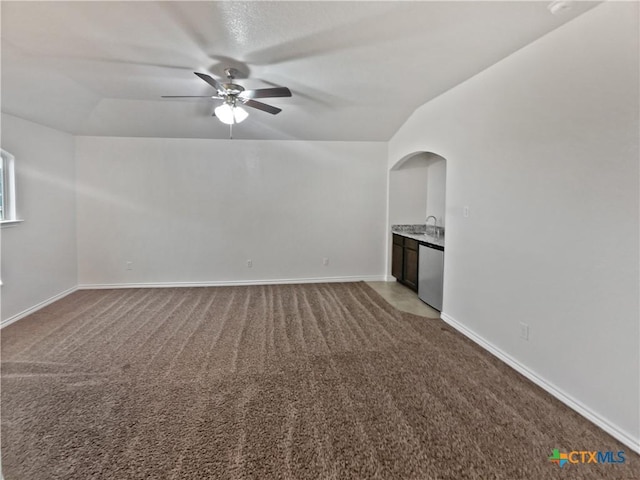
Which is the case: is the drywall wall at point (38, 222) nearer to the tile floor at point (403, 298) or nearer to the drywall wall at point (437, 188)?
the tile floor at point (403, 298)

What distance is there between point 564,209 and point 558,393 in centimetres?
134

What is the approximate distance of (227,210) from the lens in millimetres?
5207

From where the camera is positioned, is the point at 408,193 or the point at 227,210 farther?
the point at 408,193

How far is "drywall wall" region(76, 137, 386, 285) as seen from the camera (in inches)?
194

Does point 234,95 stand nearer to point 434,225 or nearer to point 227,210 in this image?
point 227,210

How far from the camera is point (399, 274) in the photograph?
17.4ft

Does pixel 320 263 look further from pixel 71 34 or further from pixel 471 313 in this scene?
pixel 71 34

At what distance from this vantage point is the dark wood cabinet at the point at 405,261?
479 centimetres

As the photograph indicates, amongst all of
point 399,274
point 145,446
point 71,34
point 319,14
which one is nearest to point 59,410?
point 145,446

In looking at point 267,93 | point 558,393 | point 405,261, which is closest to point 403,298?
point 405,261

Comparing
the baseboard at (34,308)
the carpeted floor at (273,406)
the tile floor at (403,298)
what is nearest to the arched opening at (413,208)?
the tile floor at (403,298)

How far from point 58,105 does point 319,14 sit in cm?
342

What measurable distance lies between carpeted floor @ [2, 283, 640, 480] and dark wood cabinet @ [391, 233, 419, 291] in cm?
125

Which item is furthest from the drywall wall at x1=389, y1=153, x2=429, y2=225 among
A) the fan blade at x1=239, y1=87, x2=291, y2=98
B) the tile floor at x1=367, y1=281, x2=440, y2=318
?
the fan blade at x1=239, y1=87, x2=291, y2=98
